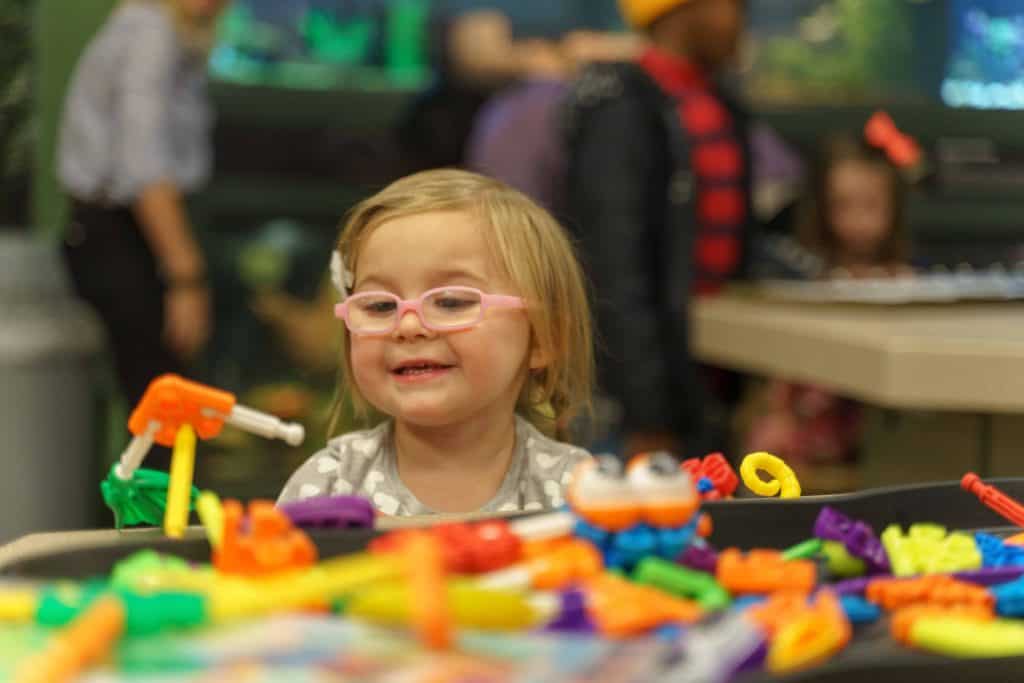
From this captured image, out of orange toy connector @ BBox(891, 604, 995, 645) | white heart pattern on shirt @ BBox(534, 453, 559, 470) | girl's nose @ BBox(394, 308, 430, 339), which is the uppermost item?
girl's nose @ BBox(394, 308, 430, 339)

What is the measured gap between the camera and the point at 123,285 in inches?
109

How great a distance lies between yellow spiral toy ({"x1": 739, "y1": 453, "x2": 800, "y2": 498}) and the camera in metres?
0.93

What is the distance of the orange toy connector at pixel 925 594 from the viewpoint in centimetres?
73

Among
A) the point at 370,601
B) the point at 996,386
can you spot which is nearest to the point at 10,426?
the point at 996,386

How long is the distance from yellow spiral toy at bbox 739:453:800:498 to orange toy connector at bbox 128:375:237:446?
32cm

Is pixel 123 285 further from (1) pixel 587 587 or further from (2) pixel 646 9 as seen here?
(1) pixel 587 587

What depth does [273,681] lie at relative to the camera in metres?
0.55

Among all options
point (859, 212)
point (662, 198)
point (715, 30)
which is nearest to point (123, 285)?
point (662, 198)

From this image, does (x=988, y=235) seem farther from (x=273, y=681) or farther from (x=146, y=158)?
(x=273, y=681)

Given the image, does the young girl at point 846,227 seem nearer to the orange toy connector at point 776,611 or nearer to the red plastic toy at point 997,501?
the red plastic toy at point 997,501

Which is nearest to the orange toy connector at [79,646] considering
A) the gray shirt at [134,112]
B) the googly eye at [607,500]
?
the googly eye at [607,500]

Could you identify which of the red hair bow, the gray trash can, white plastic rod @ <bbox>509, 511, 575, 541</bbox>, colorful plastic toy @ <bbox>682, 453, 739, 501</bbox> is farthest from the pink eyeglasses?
the gray trash can

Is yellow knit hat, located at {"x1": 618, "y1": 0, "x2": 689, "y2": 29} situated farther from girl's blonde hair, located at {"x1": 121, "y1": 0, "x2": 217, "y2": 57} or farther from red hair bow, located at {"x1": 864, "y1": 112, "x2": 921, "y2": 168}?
girl's blonde hair, located at {"x1": 121, "y1": 0, "x2": 217, "y2": 57}

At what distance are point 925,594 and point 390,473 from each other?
0.49 metres
